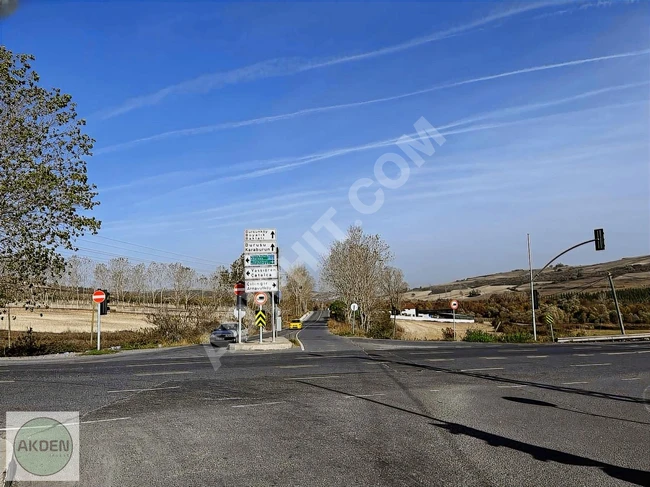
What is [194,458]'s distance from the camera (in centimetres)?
716

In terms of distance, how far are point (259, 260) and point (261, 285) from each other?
129 cm

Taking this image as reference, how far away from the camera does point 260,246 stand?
29.4m

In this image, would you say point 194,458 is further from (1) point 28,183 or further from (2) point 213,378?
(1) point 28,183

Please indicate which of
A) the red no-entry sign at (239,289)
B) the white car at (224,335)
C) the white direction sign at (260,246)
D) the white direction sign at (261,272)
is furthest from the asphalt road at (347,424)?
the white car at (224,335)

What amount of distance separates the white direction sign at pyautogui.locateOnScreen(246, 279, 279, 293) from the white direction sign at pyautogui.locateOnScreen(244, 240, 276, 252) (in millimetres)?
1604

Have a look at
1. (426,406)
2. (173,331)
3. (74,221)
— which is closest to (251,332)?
(173,331)

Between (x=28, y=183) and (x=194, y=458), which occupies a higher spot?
(x=28, y=183)

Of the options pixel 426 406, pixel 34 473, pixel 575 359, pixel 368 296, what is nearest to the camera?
pixel 34 473

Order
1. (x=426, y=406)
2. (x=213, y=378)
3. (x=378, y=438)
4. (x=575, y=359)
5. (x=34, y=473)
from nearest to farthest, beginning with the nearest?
(x=34, y=473) < (x=378, y=438) < (x=426, y=406) < (x=213, y=378) < (x=575, y=359)

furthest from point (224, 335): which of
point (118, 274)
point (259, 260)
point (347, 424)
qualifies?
point (118, 274)

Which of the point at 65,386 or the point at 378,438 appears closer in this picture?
the point at 378,438

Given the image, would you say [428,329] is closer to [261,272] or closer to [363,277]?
[363,277]

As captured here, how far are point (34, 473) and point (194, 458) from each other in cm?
183

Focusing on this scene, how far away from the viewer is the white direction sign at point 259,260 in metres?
29.1
